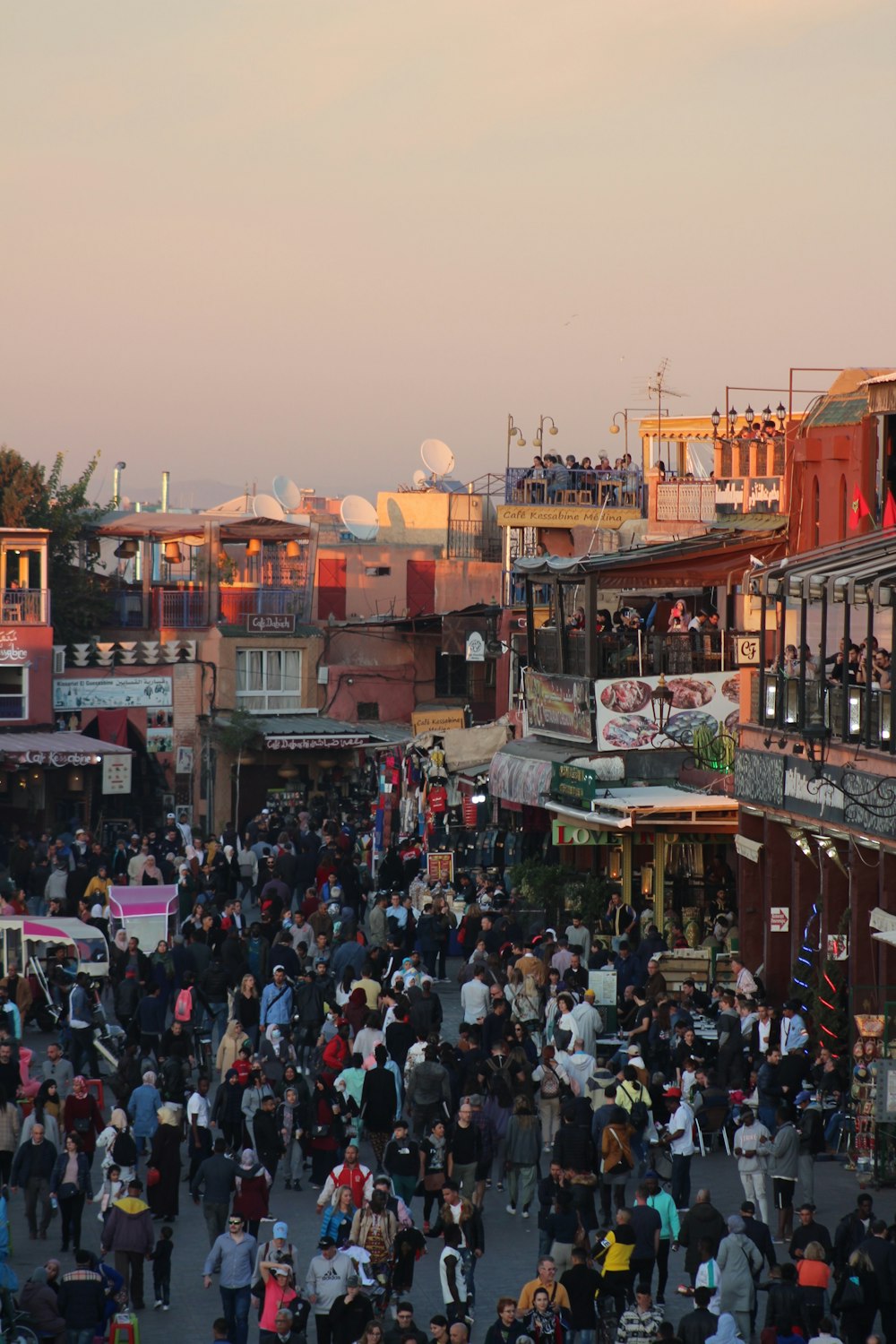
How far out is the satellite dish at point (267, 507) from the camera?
58.3 m

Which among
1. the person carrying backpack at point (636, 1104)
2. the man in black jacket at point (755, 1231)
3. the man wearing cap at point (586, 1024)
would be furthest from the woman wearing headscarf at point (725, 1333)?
the man wearing cap at point (586, 1024)

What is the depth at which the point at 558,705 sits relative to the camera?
32.8 m

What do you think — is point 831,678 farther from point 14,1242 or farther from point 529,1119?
point 14,1242

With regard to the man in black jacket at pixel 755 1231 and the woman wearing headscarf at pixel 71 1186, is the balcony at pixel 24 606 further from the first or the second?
the man in black jacket at pixel 755 1231

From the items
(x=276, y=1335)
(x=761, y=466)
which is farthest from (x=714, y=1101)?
(x=761, y=466)

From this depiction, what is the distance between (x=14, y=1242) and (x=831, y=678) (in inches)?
435

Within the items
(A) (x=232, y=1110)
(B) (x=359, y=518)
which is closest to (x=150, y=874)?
(A) (x=232, y=1110)

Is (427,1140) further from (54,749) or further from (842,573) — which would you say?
Answer: (54,749)

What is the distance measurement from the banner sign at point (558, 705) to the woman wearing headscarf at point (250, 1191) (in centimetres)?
1617

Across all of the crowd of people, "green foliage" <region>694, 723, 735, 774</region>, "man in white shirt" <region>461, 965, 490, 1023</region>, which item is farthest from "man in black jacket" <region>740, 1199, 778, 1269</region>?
"green foliage" <region>694, 723, 735, 774</region>

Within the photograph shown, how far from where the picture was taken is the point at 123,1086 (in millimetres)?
18766

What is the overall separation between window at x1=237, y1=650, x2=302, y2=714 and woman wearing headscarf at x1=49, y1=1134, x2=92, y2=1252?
3163 cm

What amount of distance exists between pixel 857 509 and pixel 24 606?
877 inches

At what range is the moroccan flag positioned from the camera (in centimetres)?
2848
